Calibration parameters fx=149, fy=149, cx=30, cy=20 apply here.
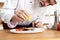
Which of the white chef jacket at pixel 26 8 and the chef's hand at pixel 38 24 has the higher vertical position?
the white chef jacket at pixel 26 8

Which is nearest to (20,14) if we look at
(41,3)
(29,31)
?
(29,31)

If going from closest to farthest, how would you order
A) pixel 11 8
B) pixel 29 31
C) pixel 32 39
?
pixel 32 39 → pixel 29 31 → pixel 11 8

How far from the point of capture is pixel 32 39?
36.5 inches

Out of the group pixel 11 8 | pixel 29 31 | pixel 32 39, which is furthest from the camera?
pixel 11 8

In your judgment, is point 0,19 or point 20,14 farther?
point 0,19

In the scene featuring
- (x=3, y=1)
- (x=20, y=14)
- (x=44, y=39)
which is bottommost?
(x=44, y=39)

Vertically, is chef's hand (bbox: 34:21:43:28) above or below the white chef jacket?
below

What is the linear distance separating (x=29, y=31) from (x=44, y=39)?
211 millimetres

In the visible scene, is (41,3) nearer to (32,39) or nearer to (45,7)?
(45,7)

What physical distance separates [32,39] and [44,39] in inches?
3.0

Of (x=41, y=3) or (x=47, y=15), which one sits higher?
(x=41, y=3)

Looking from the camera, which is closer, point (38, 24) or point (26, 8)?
point (38, 24)

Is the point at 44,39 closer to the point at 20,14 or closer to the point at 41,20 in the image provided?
the point at 20,14

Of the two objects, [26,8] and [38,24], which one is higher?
[26,8]
